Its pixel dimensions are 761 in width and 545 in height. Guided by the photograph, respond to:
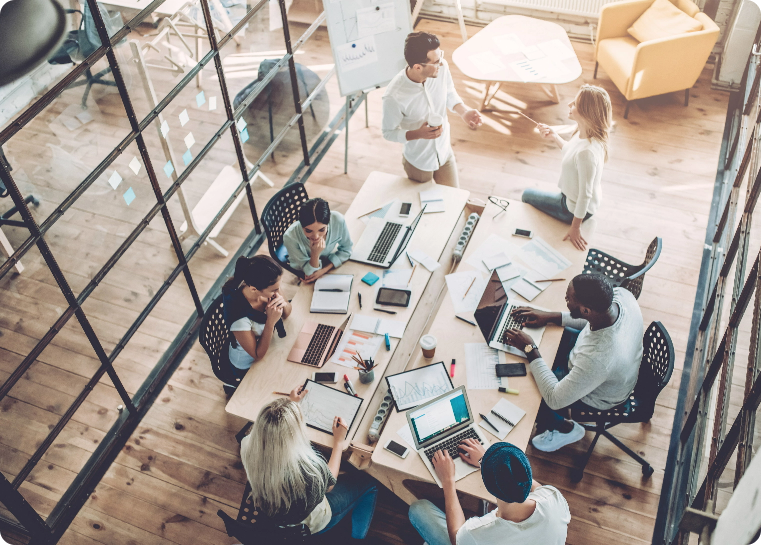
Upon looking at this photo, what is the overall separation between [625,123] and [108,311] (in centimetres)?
501

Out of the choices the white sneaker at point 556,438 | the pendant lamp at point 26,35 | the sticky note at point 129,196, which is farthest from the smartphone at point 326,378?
the pendant lamp at point 26,35

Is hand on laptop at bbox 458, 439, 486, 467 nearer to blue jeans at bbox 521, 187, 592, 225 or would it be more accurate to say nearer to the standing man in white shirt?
blue jeans at bbox 521, 187, 592, 225

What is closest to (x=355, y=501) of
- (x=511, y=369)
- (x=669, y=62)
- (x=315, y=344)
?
(x=315, y=344)

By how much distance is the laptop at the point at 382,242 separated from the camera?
377cm

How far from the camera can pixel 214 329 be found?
3.37 m

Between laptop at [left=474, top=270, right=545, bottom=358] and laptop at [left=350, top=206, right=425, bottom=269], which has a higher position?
laptop at [left=350, top=206, right=425, bottom=269]

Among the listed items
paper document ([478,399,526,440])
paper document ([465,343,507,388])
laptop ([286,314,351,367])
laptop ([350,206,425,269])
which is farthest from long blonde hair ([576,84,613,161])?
laptop ([286,314,351,367])

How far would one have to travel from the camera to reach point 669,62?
5.68 m

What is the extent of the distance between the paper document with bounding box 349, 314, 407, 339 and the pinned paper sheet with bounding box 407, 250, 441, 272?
468 mm

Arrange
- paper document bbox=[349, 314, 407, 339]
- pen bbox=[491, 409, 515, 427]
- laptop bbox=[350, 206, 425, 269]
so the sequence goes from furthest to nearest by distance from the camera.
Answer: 1. laptop bbox=[350, 206, 425, 269]
2. paper document bbox=[349, 314, 407, 339]
3. pen bbox=[491, 409, 515, 427]

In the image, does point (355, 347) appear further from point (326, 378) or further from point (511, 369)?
point (511, 369)

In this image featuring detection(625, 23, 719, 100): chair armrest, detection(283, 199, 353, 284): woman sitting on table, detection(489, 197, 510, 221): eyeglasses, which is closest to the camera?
detection(283, 199, 353, 284): woman sitting on table

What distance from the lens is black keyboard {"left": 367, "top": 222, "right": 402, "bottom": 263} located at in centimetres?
378

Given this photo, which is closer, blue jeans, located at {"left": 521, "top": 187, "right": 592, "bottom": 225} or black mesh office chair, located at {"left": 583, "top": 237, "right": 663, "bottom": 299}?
black mesh office chair, located at {"left": 583, "top": 237, "right": 663, "bottom": 299}
